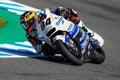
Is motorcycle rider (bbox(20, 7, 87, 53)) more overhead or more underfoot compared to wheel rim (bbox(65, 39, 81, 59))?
more overhead

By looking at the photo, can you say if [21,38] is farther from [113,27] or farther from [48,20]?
[113,27]

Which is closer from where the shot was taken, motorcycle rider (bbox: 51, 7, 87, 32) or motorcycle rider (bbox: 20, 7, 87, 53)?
motorcycle rider (bbox: 20, 7, 87, 53)

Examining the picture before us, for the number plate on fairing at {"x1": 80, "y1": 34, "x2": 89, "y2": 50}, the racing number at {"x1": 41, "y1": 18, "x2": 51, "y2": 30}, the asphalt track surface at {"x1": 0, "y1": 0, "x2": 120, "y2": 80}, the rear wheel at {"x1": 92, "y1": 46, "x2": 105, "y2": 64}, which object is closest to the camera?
the asphalt track surface at {"x1": 0, "y1": 0, "x2": 120, "y2": 80}

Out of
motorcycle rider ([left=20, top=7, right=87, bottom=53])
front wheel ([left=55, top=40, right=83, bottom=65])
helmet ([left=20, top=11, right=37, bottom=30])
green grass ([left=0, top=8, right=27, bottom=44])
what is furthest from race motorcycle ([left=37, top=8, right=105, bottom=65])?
green grass ([left=0, top=8, right=27, bottom=44])

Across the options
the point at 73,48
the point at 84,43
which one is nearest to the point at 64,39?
the point at 73,48

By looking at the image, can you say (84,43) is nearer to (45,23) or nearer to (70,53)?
(70,53)

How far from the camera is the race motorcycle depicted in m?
11.2

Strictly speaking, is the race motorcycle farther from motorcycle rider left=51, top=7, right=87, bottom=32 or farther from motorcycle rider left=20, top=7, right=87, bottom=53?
motorcycle rider left=51, top=7, right=87, bottom=32

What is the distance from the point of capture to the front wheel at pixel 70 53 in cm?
1109

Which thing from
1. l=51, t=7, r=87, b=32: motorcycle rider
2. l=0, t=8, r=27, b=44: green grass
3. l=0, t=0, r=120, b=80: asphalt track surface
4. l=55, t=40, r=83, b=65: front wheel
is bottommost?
l=0, t=0, r=120, b=80: asphalt track surface

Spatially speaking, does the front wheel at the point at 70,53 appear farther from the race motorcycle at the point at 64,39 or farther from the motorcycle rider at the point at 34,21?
the motorcycle rider at the point at 34,21

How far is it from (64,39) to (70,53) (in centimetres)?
35

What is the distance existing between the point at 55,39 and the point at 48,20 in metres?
0.56

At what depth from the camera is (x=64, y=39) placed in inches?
444
